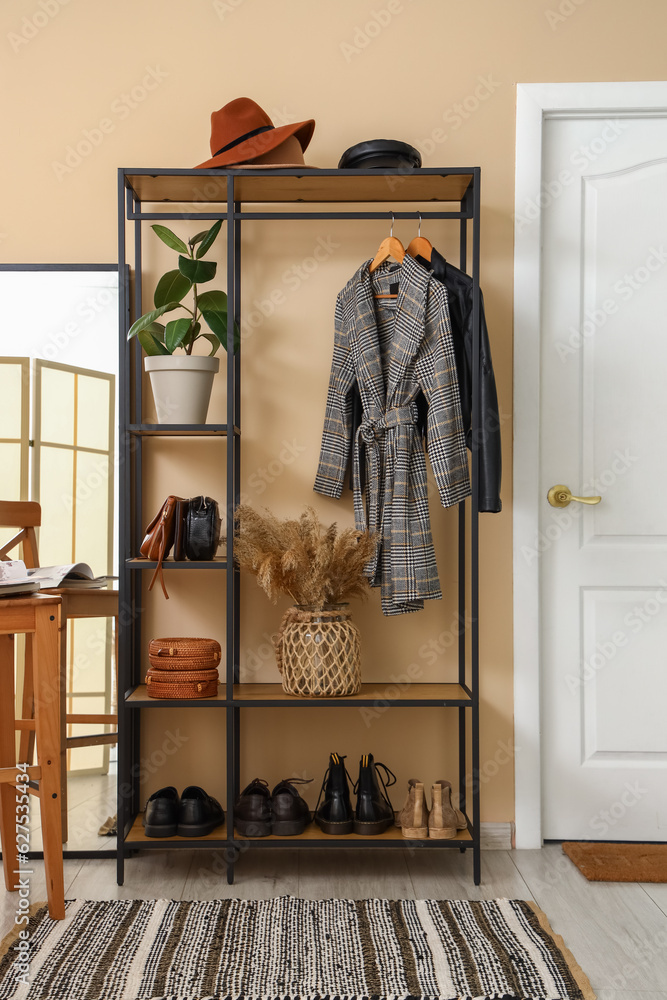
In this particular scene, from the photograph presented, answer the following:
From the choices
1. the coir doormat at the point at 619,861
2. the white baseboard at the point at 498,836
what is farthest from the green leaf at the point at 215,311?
the coir doormat at the point at 619,861

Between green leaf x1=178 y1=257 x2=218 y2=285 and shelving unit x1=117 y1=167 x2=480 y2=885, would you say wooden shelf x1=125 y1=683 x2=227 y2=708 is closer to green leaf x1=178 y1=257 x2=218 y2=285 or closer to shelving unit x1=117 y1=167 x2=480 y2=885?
shelving unit x1=117 y1=167 x2=480 y2=885

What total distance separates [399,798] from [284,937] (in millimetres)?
708

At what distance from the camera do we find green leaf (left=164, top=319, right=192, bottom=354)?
2.18 m

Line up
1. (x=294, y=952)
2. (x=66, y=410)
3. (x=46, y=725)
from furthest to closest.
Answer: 1. (x=66, y=410)
2. (x=46, y=725)
3. (x=294, y=952)

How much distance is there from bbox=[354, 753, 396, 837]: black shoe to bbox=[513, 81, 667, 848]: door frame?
0.47 meters

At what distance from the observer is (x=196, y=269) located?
7.32 ft

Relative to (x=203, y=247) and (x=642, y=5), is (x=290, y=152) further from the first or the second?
(x=642, y=5)

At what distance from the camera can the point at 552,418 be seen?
251 centimetres

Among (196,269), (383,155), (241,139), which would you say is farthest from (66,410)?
(383,155)

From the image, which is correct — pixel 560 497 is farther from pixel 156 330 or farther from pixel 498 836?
pixel 156 330

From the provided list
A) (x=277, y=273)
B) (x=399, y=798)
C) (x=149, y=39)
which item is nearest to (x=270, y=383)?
(x=277, y=273)

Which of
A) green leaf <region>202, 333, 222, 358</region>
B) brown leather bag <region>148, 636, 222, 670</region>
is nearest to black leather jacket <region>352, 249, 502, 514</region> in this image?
green leaf <region>202, 333, 222, 358</region>

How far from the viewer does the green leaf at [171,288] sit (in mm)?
2270

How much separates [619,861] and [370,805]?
29.4 inches
